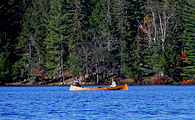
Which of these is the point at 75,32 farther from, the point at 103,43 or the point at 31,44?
the point at 31,44

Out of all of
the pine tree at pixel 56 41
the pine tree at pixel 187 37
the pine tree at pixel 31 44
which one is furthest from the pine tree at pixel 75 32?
the pine tree at pixel 187 37

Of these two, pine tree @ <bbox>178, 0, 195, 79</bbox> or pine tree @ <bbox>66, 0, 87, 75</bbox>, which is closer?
pine tree @ <bbox>178, 0, 195, 79</bbox>

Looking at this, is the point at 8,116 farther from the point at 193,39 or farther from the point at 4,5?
the point at 4,5

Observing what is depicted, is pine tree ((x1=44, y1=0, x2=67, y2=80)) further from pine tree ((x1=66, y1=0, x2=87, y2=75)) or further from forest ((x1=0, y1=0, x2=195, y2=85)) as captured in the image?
pine tree ((x1=66, y1=0, x2=87, y2=75))

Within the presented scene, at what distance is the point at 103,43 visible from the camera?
107 meters

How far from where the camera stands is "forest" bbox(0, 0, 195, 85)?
102m

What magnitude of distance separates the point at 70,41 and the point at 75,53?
551 cm

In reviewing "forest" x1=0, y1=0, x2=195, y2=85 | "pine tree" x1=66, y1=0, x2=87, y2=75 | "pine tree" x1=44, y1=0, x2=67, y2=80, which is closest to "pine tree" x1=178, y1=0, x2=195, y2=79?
"forest" x1=0, y1=0, x2=195, y2=85

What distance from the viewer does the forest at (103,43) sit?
102m

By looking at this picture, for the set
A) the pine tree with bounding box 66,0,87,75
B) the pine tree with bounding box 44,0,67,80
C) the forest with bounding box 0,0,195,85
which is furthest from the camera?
the pine tree with bounding box 44,0,67,80

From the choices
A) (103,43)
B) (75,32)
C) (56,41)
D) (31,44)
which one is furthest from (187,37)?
(31,44)

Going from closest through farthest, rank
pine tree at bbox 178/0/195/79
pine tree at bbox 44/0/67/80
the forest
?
pine tree at bbox 178/0/195/79
the forest
pine tree at bbox 44/0/67/80

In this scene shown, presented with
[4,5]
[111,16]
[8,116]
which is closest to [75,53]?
[111,16]

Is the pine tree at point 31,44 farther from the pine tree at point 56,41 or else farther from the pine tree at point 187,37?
the pine tree at point 187,37
